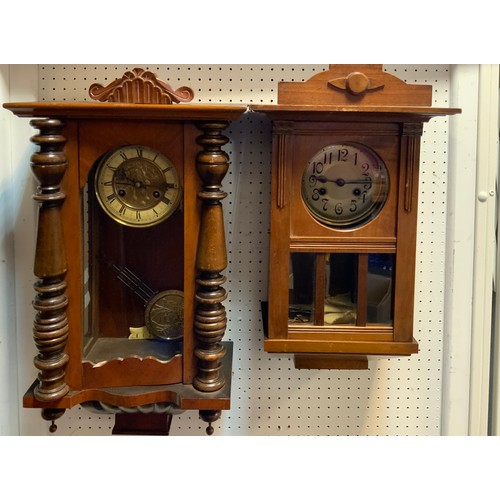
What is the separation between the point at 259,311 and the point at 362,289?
11.1 inches

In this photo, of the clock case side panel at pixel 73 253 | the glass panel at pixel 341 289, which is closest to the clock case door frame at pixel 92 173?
the clock case side panel at pixel 73 253

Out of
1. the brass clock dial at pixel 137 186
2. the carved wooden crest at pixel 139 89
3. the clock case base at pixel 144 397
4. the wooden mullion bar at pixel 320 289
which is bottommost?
the clock case base at pixel 144 397

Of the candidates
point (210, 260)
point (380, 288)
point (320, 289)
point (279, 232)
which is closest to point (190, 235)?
point (210, 260)

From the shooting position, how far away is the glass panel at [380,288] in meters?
1.06

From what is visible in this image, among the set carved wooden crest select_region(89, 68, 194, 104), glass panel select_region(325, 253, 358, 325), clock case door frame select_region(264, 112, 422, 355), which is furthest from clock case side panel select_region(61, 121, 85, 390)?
glass panel select_region(325, 253, 358, 325)

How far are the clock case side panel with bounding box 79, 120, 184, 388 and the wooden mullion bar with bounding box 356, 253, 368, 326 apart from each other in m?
0.35

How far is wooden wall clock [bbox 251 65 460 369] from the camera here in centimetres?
102

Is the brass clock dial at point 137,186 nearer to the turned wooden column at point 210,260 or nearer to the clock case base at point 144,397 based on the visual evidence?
the turned wooden column at point 210,260

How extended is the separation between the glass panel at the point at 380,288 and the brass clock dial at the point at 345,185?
0.28 ft

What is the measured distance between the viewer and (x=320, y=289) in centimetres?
106

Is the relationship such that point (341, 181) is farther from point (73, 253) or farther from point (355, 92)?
point (73, 253)

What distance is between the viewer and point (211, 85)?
1198 millimetres
